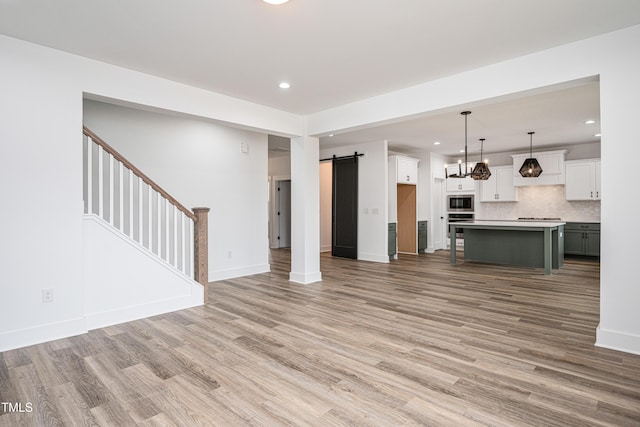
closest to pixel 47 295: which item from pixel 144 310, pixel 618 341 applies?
pixel 144 310

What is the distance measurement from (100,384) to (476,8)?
379cm

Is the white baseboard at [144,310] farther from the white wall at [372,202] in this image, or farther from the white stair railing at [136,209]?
the white wall at [372,202]

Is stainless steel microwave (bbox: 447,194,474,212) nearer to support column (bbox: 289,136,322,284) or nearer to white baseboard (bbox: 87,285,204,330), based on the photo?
support column (bbox: 289,136,322,284)

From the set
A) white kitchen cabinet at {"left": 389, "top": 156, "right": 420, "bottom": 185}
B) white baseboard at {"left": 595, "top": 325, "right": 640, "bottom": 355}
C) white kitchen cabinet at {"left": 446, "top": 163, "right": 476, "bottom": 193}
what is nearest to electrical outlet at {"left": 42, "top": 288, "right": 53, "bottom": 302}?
white baseboard at {"left": 595, "top": 325, "right": 640, "bottom": 355}

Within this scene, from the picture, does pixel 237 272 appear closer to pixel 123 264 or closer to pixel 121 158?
pixel 123 264

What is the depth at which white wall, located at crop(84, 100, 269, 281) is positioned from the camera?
4887 mm

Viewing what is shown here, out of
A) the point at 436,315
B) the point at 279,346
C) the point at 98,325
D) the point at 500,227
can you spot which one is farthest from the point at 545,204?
the point at 98,325

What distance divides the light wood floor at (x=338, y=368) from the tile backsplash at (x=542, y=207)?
4.82m

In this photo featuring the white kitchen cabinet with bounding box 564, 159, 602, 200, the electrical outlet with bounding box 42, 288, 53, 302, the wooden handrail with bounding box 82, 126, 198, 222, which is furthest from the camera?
the white kitchen cabinet with bounding box 564, 159, 602, 200

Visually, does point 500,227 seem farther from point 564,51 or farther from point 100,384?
point 100,384

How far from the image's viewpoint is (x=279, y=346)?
10.2 ft

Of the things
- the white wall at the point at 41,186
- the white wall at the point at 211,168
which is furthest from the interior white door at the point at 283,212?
the white wall at the point at 41,186

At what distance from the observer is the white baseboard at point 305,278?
223 inches

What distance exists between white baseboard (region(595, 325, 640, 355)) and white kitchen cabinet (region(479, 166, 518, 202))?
6.55 meters
